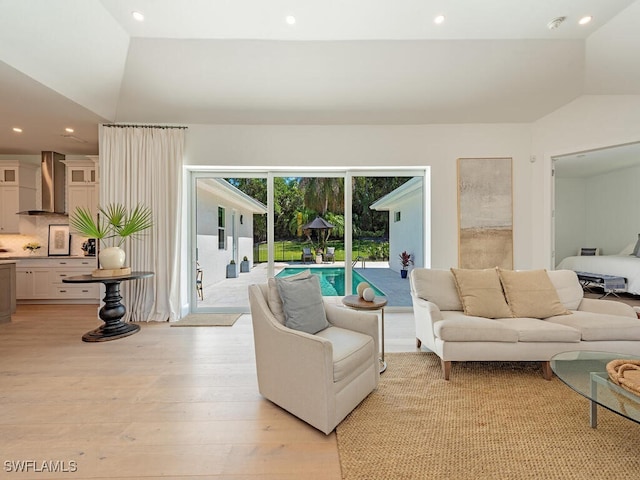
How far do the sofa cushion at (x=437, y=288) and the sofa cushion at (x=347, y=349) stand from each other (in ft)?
3.50

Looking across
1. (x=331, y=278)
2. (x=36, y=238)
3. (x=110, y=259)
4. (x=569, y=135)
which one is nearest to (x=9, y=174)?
(x=36, y=238)

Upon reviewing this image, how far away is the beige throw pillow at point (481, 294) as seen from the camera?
2.80 metres

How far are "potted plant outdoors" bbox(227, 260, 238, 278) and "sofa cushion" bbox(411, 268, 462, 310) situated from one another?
2995mm

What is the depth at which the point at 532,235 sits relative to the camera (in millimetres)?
4375

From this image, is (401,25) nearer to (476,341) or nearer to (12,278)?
(476,341)

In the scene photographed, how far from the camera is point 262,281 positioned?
15.6 ft

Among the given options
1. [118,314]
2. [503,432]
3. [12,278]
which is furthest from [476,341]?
[12,278]

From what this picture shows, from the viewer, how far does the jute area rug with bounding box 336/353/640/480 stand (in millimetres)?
1563

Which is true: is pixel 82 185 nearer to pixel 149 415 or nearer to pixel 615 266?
pixel 149 415

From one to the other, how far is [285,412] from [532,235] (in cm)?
440

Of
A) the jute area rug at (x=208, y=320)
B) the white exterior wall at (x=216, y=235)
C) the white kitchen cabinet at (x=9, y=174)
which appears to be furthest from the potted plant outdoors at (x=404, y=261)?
the white kitchen cabinet at (x=9, y=174)

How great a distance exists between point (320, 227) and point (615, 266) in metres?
5.73

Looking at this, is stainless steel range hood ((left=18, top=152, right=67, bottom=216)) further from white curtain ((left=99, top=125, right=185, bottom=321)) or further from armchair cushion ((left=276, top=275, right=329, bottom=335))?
armchair cushion ((left=276, top=275, right=329, bottom=335))

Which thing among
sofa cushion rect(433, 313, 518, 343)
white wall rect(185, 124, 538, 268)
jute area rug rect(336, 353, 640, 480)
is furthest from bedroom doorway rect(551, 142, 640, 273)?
jute area rug rect(336, 353, 640, 480)
